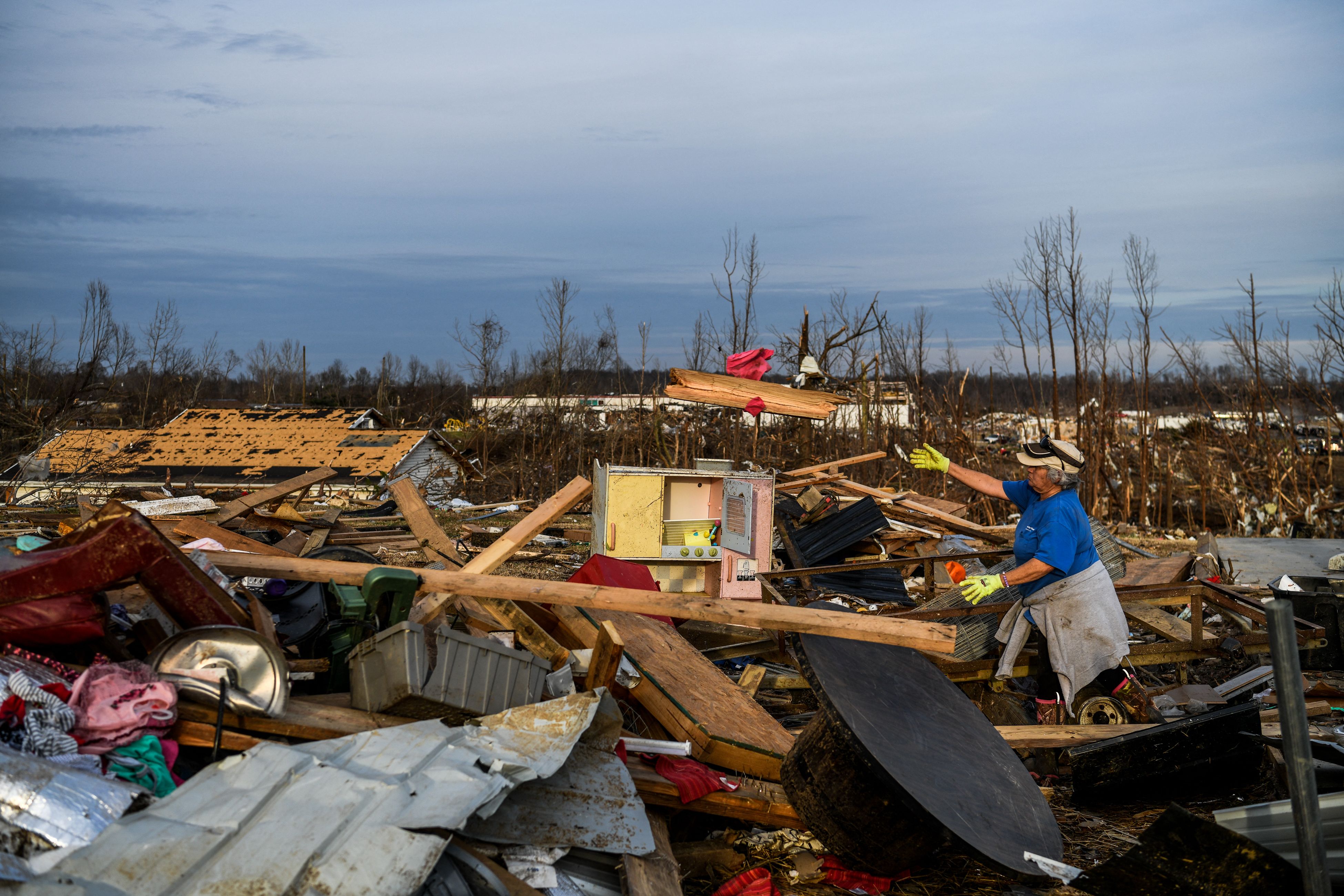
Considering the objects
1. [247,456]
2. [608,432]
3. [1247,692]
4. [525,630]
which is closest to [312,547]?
[525,630]

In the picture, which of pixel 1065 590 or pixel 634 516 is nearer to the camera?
pixel 1065 590

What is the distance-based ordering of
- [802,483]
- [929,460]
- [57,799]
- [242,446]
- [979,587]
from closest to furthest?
[57,799] < [979,587] < [929,460] < [802,483] < [242,446]

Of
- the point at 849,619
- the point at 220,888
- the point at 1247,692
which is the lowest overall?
the point at 1247,692

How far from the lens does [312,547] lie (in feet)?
26.5

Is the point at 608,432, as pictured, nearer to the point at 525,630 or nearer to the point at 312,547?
the point at 312,547

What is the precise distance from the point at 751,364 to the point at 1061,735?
503 cm

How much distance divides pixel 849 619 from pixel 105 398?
43.0ft

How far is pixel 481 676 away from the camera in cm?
370

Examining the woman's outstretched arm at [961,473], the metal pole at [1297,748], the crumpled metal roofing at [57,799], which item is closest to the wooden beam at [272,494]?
the woman's outstretched arm at [961,473]

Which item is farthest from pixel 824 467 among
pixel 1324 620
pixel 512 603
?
pixel 512 603

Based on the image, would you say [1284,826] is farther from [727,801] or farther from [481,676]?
[481,676]

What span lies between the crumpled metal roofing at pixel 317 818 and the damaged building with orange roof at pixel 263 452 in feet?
49.2

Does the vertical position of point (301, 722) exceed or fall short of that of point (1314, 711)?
it exceeds it

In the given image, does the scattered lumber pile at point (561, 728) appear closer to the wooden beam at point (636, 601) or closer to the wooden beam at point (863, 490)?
the wooden beam at point (636, 601)
